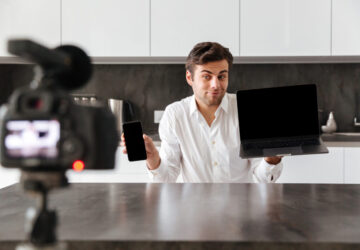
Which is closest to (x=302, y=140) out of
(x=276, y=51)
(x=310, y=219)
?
(x=310, y=219)

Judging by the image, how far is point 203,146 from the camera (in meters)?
1.64

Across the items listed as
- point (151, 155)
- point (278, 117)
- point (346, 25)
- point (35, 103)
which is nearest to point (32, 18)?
point (151, 155)

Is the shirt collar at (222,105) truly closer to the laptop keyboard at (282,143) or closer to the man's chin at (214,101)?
the man's chin at (214,101)

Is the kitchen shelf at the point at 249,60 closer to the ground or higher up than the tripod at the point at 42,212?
higher up

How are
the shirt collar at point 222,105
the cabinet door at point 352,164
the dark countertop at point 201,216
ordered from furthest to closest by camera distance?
the cabinet door at point 352,164 < the shirt collar at point 222,105 < the dark countertop at point 201,216

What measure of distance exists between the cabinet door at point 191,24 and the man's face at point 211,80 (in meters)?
0.89

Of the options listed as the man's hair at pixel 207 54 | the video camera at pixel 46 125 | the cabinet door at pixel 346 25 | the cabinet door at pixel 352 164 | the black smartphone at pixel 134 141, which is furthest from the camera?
the cabinet door at pixel 346 25

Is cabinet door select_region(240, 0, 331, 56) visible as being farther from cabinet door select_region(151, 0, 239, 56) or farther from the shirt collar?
the shirt collar

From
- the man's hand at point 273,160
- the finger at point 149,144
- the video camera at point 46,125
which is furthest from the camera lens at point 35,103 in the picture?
the man's hand at point 273,160

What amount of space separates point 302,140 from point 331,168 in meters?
1.06

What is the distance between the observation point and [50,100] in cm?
39

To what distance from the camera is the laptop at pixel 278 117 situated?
Result: 130cm

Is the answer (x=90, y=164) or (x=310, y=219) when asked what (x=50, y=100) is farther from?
(x=310, y=219)

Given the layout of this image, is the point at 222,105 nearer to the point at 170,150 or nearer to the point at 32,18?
the point at 170,150
